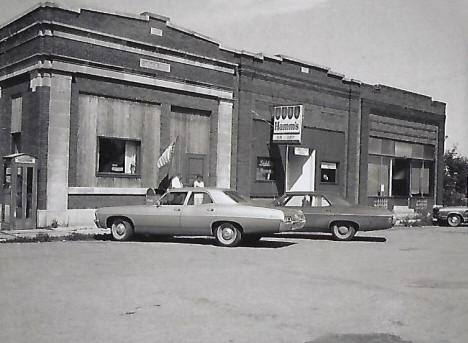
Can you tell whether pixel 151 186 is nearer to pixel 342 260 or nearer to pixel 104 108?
pixel 104 108

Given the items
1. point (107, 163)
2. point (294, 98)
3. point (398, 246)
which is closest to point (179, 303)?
point (398, 246)

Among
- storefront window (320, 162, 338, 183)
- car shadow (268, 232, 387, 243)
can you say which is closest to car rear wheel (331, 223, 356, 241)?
car shadow (268, 232, 387, 243)

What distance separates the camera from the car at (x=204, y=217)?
13368 mm

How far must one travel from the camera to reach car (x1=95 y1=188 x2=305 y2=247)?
43.9 ft

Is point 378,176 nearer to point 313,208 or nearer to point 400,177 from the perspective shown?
point 400,177

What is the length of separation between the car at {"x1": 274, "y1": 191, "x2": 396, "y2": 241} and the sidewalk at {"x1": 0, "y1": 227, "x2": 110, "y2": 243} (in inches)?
205

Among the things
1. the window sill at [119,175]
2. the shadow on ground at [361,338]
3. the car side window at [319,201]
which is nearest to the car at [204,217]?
the car side window at [319,201]

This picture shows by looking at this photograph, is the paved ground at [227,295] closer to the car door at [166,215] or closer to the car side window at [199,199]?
the car door at [166,215]

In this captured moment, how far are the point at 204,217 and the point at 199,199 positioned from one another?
0.50 metres

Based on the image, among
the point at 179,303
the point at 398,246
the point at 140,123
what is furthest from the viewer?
the point at 140,123

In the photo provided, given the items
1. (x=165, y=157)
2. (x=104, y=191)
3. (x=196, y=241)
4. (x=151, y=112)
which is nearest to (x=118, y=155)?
(x=104, y=191)

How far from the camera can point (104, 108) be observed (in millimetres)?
18672

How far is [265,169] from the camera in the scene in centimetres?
2447

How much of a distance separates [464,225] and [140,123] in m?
16.2
